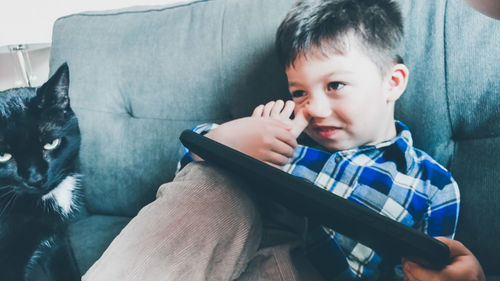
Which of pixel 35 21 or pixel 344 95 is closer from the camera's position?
pixel 344 95

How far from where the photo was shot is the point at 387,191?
548 millimetres

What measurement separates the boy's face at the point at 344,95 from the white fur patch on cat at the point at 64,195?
51 centimetres

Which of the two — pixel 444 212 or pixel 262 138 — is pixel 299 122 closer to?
pixel 262 138

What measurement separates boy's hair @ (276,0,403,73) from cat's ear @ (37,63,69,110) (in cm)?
42

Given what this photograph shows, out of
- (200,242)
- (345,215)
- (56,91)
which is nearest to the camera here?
(345,215)

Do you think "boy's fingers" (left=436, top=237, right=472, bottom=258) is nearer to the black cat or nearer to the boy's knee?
the boy's knee

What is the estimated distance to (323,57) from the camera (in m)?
0.52

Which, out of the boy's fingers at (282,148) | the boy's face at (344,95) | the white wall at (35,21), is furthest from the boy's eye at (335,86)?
the white wall at (35,21)

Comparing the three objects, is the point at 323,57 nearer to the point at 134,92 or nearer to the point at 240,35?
the point at 240,35

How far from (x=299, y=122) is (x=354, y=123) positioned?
91 mm

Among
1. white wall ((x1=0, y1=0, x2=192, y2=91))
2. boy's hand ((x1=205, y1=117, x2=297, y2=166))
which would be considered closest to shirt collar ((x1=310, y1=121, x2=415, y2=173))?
boy's hand ((x1=205, y1=117, x2=297, y2=166))

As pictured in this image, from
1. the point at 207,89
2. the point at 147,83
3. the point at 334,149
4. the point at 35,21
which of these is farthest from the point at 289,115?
the point at 35,21

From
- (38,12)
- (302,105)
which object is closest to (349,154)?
(302,105)

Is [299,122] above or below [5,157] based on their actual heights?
above
